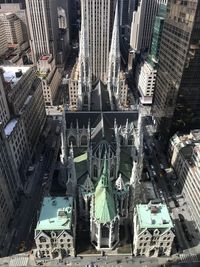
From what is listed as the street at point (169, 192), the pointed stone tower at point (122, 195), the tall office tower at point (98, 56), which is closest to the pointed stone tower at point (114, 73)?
the tall office tower at point (98, 56)

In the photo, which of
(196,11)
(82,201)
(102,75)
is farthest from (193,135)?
(102,75)

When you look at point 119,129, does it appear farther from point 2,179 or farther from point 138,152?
point 2,179

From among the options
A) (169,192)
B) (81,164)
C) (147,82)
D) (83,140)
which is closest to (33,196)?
(81,164)

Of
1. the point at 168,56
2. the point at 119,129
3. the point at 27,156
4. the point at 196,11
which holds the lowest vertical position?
the point at 27,156

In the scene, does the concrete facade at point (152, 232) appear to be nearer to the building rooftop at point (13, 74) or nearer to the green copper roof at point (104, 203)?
the green copper roof at point (104, 203)

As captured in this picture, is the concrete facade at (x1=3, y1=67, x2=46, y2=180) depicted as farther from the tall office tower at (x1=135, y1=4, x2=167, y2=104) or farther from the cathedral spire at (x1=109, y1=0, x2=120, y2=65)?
the tall office tower at (x1=135, y1=4, x2=167, y2=104)

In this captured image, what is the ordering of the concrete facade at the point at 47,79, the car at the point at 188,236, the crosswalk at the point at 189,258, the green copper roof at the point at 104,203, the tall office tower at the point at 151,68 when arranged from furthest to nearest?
the concrete facade at the point at 47,79
the tall office tower at the point at 151,68
the car at the point at 188,236
the crosswalk at the point at 189,258
the green copper roof at the point at 104,203

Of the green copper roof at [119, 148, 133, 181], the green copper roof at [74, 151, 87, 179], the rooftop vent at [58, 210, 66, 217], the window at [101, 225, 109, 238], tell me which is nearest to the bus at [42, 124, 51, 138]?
the green copper roof at [74, 151, 87, 179]
